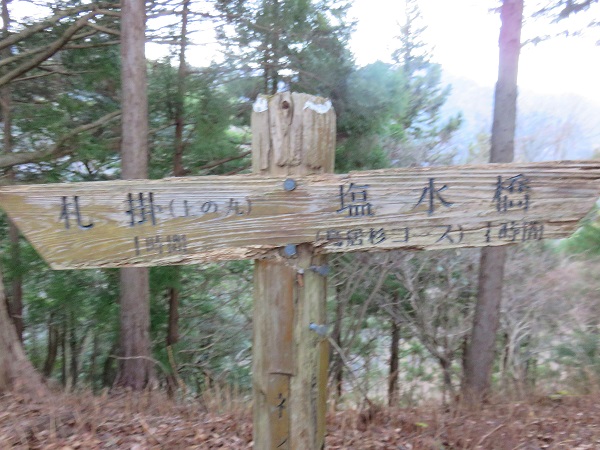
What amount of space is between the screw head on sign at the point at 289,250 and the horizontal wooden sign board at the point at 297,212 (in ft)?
0.07

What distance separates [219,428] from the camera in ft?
13.1

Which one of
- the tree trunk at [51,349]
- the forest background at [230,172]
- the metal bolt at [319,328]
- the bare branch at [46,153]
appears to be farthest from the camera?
the tree trunk at [51,349]

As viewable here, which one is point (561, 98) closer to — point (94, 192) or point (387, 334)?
point (387, 334)

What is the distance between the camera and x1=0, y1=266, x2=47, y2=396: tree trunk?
4504 mm

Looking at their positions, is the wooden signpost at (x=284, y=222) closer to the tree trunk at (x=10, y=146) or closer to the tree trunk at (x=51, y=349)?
the tree trunk at (x=10, y=146)

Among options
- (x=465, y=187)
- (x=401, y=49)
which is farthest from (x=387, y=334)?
(x=401, y=49)

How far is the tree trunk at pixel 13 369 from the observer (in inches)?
177

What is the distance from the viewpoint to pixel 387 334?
42.3 ft

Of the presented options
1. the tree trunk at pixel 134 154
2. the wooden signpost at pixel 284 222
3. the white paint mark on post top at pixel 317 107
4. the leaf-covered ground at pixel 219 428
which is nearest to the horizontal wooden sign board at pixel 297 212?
the wooden signpost at pixel 284 222

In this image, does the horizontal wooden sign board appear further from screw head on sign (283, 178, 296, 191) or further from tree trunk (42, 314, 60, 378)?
tree trunk (42, 314, 60, 378)

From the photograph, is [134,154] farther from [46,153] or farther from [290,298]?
[290,298]

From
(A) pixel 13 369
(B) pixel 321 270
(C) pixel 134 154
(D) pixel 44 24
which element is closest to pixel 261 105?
(B) pixel 321 270

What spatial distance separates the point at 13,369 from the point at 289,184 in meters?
3.86

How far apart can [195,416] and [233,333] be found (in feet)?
24.1
